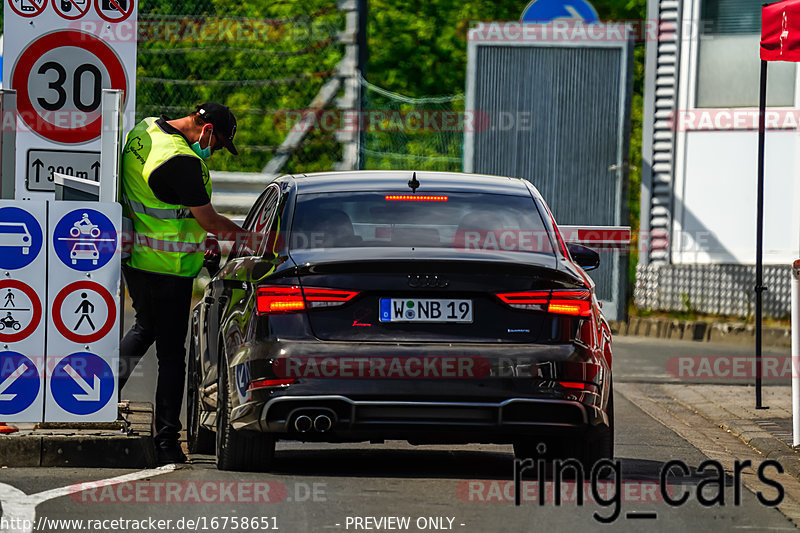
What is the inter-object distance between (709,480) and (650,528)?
5.32 ft

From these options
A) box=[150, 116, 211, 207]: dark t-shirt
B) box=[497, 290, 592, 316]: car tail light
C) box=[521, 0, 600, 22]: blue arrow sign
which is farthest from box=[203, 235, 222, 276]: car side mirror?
box=[521, 0, 600, 22]: blue arrow sign

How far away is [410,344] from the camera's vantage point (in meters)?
8.02

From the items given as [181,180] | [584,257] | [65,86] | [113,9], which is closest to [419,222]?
[584,257]

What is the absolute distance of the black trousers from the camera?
916cm

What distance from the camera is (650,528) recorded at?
725cm

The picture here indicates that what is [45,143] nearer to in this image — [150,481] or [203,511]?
[150,481]

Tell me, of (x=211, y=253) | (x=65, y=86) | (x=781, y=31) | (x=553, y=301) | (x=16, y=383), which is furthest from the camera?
(x=781, y=31)

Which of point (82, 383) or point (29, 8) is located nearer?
point (82, 383)

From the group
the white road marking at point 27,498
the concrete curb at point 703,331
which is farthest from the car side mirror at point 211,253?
the concrete curb at point 703,331

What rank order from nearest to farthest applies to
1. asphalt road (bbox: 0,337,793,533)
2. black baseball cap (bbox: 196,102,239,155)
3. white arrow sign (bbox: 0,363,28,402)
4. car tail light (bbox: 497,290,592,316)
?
asphalt road (bbox: 0,337,793,533)
car tail light (bbox: 497,290,592,316)
white arrow sign (bbox: 0,363,28,402)
black baseball cap (bbox: 196,102,239,155)

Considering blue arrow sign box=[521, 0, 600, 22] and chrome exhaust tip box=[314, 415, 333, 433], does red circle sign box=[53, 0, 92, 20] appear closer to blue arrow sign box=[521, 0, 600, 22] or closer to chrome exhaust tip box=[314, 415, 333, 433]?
chrome exhaust tip box=[314, 415, 333, 433]

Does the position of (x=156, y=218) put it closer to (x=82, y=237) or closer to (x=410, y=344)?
(x=82, y=237)

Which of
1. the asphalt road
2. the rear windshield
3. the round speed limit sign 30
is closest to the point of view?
the asphalt road

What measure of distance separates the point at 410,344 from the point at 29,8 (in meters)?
3.59
